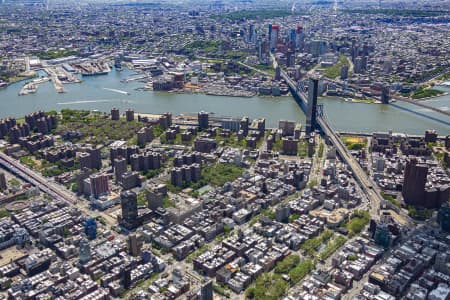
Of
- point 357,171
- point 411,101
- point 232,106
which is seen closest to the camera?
point 357,171

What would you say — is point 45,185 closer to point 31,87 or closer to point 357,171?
point 357,171

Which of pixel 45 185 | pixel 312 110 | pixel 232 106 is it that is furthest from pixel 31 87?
pixel 312 110

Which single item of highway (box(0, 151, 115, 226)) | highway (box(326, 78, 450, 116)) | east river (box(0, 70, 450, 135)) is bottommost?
highway (box(0, 151, 115, 226))

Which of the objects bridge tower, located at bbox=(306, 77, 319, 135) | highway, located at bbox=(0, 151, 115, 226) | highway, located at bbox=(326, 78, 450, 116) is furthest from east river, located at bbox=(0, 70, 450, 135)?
highway, located at bbox=(0, 151, 115, 226)

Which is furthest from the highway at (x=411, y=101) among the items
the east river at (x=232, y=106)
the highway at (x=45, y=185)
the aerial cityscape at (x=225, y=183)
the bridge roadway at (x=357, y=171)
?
the highway at (x=45, y=185)

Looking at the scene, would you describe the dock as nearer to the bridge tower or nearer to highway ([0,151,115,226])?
highway ([0,151,115,226])

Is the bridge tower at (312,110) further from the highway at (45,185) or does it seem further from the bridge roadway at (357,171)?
the highway at (45,185)

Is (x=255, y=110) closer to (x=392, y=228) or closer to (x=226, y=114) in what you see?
(x=226, y=114)
